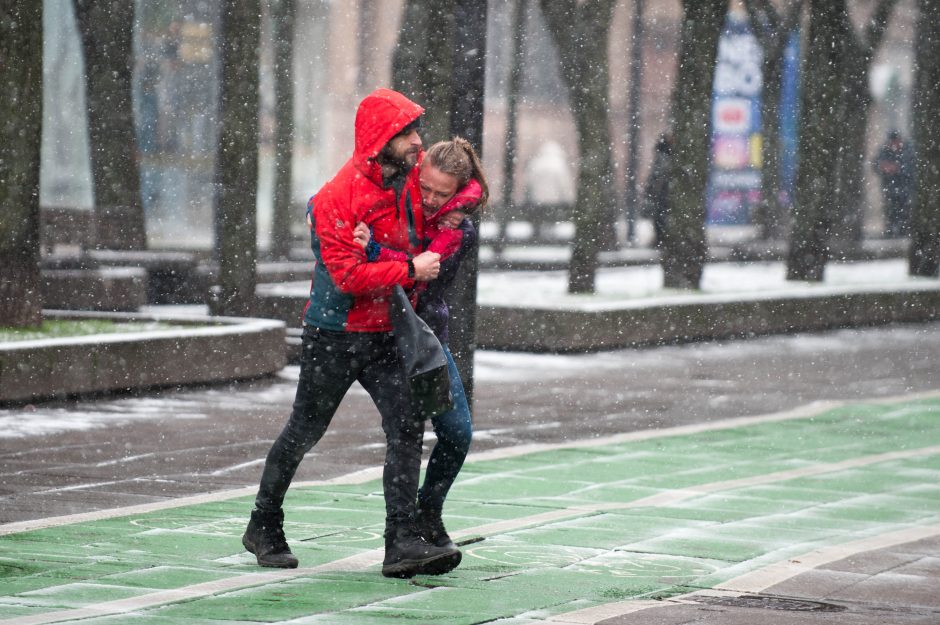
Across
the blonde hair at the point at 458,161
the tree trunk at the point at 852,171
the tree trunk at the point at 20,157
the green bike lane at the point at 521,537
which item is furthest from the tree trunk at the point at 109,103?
the blonde hair at the point at 458,161

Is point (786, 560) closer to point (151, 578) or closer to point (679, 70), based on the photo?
point (151, 578)

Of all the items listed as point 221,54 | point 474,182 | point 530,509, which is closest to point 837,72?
point 221,54

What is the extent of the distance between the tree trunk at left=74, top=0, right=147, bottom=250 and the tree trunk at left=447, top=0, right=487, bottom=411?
10.7 m

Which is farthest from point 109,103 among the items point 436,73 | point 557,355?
point 436,73

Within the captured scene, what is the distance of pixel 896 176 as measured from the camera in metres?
36.2

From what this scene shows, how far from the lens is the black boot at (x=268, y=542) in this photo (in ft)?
21.7

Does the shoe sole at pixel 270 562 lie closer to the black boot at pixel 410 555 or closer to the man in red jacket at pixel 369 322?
the man in red jacket at pixel 369 322

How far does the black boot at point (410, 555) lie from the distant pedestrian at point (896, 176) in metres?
29.5

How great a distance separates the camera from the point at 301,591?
621cm

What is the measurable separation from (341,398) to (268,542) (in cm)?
61

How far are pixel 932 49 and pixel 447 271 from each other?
20.0 metres

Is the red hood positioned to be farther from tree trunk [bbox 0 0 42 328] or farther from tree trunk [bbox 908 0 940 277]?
tree trunk [bbox 908 0 940 277]

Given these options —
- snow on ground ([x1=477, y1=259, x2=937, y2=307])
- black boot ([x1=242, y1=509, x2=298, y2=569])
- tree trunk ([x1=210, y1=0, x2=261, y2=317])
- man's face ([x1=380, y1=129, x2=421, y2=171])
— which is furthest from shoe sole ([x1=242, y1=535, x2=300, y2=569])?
snow on ground ([x1=477, y1=259, x2=937, y2=307])

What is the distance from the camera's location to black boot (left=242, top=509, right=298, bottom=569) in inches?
260
